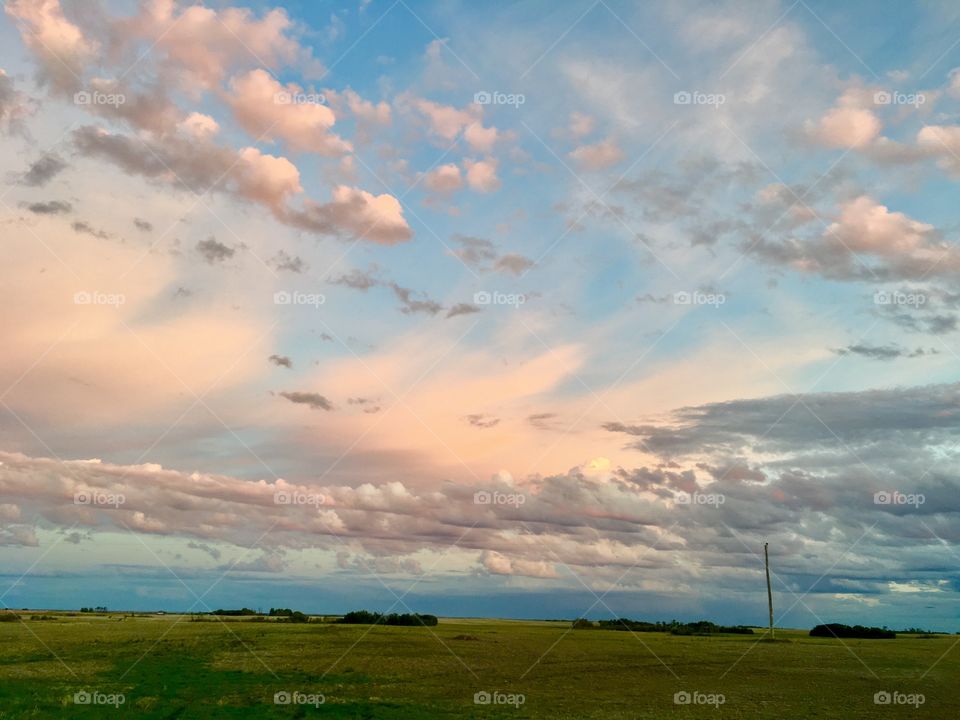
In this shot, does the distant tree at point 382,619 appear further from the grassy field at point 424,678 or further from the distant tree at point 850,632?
the distant tree at point 850,632

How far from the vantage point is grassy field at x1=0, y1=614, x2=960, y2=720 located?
41875 mm

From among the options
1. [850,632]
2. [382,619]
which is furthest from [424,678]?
[850,632]

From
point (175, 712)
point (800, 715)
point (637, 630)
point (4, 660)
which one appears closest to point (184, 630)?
point (4, 660)

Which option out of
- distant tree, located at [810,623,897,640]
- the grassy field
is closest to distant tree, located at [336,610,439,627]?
the grassy field

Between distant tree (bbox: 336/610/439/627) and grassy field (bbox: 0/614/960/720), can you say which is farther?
distant tree (bbox: 336/610/439/627)

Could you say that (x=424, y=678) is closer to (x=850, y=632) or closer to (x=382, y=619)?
(x=382, y=619)

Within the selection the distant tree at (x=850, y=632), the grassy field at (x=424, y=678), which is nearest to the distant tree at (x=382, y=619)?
the grassy field at (x=424, y=678)

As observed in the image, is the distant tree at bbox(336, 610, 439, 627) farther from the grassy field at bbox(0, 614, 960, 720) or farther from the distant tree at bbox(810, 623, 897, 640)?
the distant tree at bbox(810, 623, 897, 640)

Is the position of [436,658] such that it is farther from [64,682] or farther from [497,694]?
[64,682]

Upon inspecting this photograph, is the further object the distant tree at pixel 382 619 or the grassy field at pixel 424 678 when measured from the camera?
the distant tree at pixel 382 619

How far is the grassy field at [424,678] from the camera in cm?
4188

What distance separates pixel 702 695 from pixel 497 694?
1390 centimetres

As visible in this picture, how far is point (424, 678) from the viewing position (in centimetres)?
5375

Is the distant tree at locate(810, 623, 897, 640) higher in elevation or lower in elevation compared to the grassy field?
lower
